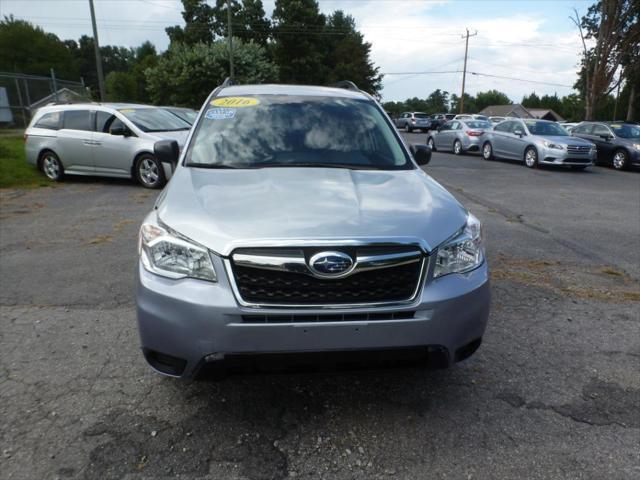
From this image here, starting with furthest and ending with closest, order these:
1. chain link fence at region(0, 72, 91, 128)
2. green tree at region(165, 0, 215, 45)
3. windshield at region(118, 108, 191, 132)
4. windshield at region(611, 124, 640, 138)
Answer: green tree at region(165, 0, 215, 45) → chain link fence at region(0, 72, 91, 128) → windshield at region(611, 124, 640, 138) → windshield at region(118, 108, 191, 132)

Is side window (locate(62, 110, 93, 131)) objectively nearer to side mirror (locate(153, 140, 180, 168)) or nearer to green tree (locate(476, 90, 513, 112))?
side mirror (locate(153, 140, 180, 168))

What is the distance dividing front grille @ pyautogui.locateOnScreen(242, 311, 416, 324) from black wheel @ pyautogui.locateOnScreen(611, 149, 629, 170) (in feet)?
57.0

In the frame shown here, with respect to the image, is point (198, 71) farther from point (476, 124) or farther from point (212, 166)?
point (212, 166)

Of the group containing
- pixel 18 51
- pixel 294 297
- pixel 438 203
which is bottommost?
pixel 294 297

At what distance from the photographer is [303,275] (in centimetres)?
229

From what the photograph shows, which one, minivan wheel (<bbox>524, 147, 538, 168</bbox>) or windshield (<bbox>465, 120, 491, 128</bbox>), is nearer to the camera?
minivan wheel (<bbox>524, 147, 538, 168</bbox>)

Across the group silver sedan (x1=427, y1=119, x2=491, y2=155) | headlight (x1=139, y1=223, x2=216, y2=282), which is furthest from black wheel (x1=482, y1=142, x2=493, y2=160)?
headlight (x1=139, y1=223, x2=216, y2=282)

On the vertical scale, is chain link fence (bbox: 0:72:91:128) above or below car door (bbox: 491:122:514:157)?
above

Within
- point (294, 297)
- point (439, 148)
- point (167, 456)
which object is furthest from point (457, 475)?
point (439, 148)

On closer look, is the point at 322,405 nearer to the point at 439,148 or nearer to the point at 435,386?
the point at 435,386

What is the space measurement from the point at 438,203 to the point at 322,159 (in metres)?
0.98

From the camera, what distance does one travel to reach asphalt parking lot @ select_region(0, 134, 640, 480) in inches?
92.4

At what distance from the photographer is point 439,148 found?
73.6ft

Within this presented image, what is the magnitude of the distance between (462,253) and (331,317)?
0.81 metres
